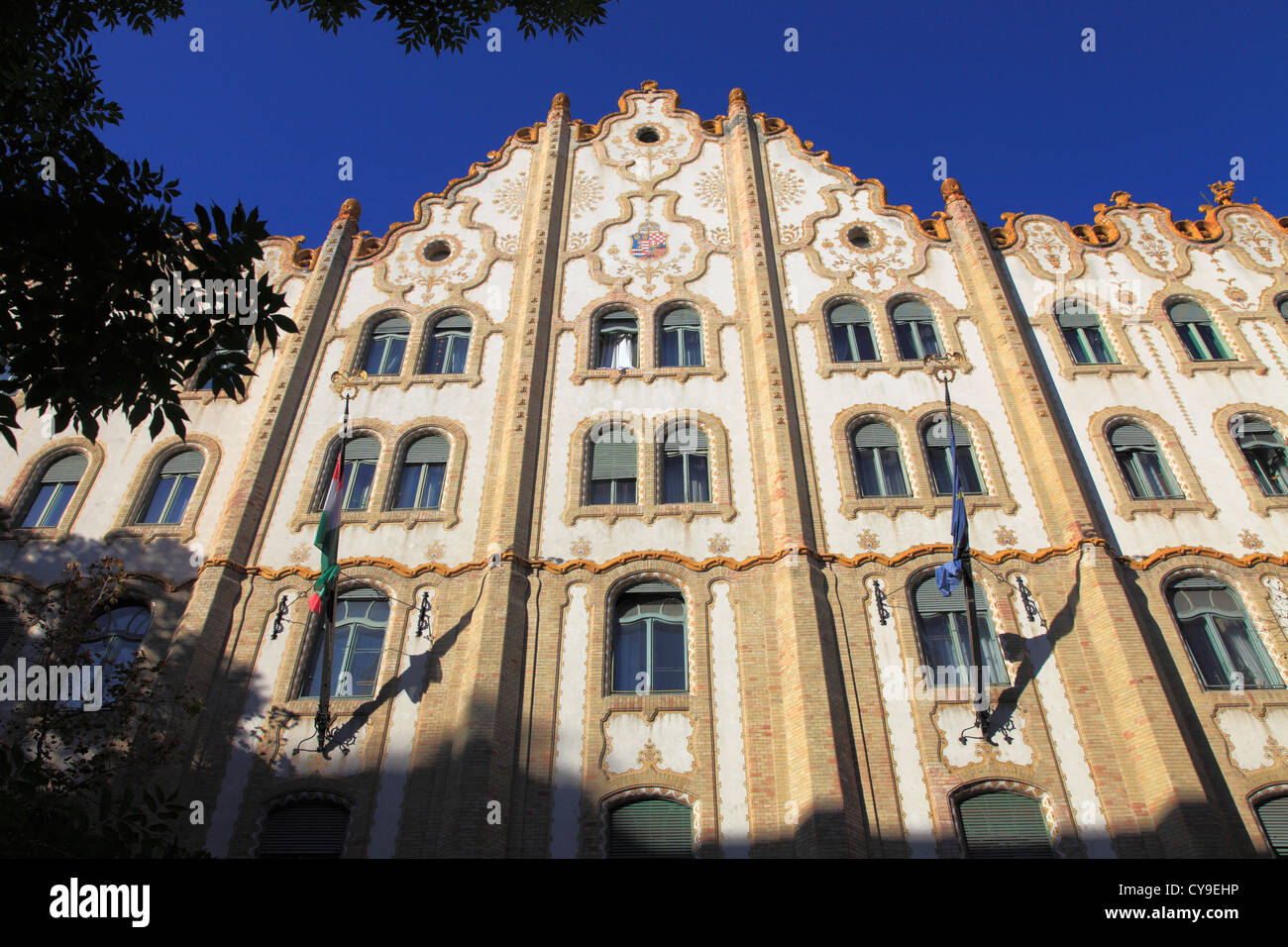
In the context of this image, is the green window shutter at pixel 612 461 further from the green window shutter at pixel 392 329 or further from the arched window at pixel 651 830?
the arched window at pixel 651 830

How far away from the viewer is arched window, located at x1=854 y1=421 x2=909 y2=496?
18234 millimetres

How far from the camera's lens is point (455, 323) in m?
22.3

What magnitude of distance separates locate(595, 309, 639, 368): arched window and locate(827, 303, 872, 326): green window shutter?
15.1 ft

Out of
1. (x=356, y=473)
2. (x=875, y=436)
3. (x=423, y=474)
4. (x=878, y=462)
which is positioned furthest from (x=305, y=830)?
(x=875, y=436)

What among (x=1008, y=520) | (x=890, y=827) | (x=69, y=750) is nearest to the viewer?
(x=890, y=827)

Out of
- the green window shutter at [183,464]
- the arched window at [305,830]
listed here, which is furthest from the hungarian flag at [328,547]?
the green window shutter at [183,464]

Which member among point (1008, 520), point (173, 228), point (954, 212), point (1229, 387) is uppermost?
point (954, 212)

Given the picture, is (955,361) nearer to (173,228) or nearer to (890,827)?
(890,827)

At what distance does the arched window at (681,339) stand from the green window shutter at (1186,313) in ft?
35.8

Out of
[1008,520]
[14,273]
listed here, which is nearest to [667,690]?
[1008,520]

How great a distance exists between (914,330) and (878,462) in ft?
14.8

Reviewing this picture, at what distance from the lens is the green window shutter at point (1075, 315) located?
70.8 feet

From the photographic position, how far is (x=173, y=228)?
1052cm
